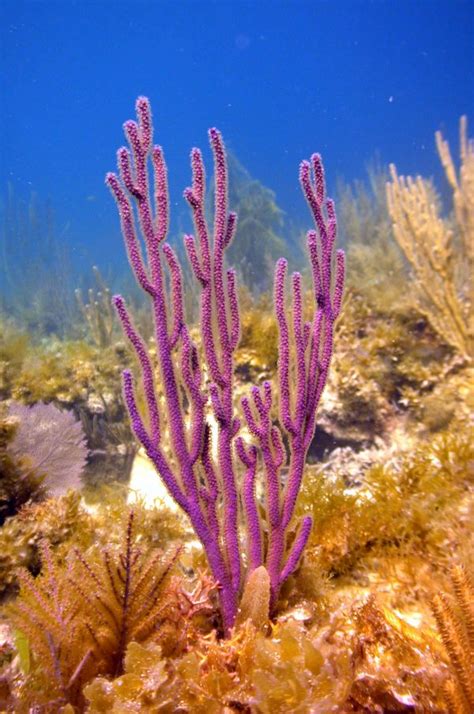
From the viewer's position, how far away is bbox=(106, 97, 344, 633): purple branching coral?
6.26 feet

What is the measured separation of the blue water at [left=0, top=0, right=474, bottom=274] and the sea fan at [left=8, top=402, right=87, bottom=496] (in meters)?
89.9

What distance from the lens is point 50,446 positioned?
3.99m

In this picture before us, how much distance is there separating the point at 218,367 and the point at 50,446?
2.80 meters

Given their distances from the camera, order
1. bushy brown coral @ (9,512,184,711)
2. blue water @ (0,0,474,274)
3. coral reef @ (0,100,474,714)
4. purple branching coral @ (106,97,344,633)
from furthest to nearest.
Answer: blue water @ (0,0,474,274), purple branching coral @ (106,97,344,633), bushy brown coral @ (9,512,184,711), coral reef @ (0,100,474,714)

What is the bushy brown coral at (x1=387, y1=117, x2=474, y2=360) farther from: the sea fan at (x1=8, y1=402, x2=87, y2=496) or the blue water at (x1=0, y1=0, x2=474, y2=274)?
the blue water at (x1=0, y1=0, x2=474, y2=274)

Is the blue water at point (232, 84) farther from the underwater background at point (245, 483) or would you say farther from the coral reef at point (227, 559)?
the coral reef at point (227, 559)

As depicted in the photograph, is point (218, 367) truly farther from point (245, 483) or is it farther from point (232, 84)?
point (232, 84)

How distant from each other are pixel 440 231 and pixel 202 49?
165 metres

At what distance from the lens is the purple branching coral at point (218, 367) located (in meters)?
1.91

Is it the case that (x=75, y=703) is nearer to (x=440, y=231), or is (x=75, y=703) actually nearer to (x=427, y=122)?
(x=440, y=231)

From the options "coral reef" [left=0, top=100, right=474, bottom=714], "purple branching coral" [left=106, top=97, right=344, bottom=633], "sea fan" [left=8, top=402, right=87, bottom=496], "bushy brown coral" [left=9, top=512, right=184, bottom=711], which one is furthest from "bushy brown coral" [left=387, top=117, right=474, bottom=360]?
"bushy brown coral" [left=9, top=512, right=184, bottom=711]

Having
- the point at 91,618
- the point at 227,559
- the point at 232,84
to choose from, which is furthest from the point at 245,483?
the point at 232,84

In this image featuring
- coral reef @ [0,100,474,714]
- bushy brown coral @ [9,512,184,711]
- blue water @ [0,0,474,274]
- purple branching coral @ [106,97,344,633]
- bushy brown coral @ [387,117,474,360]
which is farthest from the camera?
blue water @ [0,0,474,274]

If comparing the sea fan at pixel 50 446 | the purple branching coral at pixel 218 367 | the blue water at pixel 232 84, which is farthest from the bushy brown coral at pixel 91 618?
the blue water at pixel 232 84
